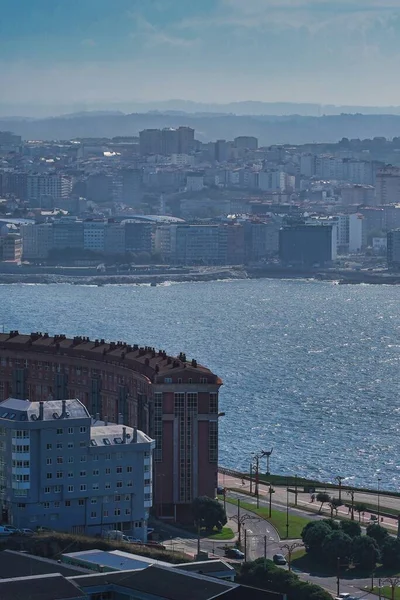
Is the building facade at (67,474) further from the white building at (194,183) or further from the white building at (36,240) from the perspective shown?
the white building at (194,183)

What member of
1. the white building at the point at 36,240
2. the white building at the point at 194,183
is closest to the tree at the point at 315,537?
the white building at the point at 36,240

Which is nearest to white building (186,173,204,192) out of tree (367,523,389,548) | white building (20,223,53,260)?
white building (20,223,53,260)

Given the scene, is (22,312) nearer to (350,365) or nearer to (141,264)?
(350,365)

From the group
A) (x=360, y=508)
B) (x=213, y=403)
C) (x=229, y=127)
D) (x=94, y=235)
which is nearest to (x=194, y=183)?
(x=94, y=235)

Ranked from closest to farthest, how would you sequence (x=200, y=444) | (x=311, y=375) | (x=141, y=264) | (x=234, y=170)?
1. (x=200, y=444)
2. (x=311, y=375)
3. (x=141, y=264)
4. (x=234, y=170)

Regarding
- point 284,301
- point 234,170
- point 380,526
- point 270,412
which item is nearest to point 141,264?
point 284,301

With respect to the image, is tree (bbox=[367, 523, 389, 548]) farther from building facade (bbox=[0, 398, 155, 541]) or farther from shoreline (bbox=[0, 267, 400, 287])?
shoreline (bbox=[0, 267, 400, 287])
